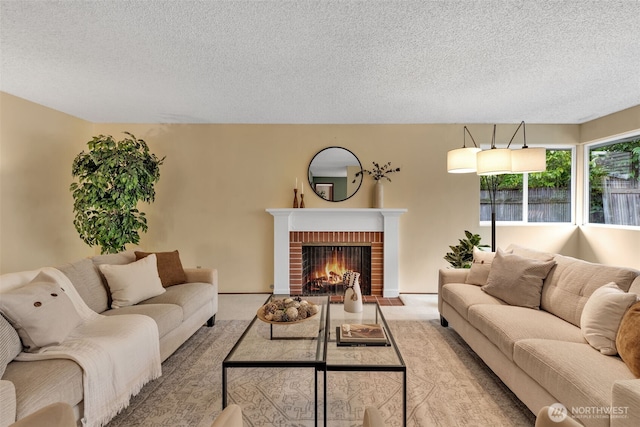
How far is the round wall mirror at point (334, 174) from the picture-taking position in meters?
4.69

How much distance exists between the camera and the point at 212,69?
2852 mm

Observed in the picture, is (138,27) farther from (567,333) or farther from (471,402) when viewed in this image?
(567,333)

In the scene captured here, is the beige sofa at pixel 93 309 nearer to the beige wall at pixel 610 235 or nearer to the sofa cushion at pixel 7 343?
the sofa cushion at pixel 7 343

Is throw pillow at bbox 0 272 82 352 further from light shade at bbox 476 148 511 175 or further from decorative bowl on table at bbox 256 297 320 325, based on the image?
light shade at bbox 476 148 511 175

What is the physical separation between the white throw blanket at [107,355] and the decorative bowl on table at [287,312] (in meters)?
0.76

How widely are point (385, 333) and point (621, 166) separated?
420 centimetres

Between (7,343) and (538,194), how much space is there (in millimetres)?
5698

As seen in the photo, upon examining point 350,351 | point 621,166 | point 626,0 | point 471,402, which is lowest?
point 471,402

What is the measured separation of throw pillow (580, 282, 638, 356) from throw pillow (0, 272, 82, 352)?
298 centimetres

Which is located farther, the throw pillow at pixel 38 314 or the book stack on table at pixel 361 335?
the book stack on table at pixel 361 335

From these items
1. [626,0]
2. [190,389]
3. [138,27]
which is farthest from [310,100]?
[190,389]

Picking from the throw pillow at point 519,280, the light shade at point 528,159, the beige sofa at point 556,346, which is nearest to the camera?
the beige sofa at point 556,346

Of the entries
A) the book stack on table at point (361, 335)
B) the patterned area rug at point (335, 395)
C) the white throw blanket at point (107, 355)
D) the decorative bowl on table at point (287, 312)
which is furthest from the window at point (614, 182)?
the white throw blanket at point (107, 355)

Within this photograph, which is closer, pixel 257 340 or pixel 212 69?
pixel 257 340
